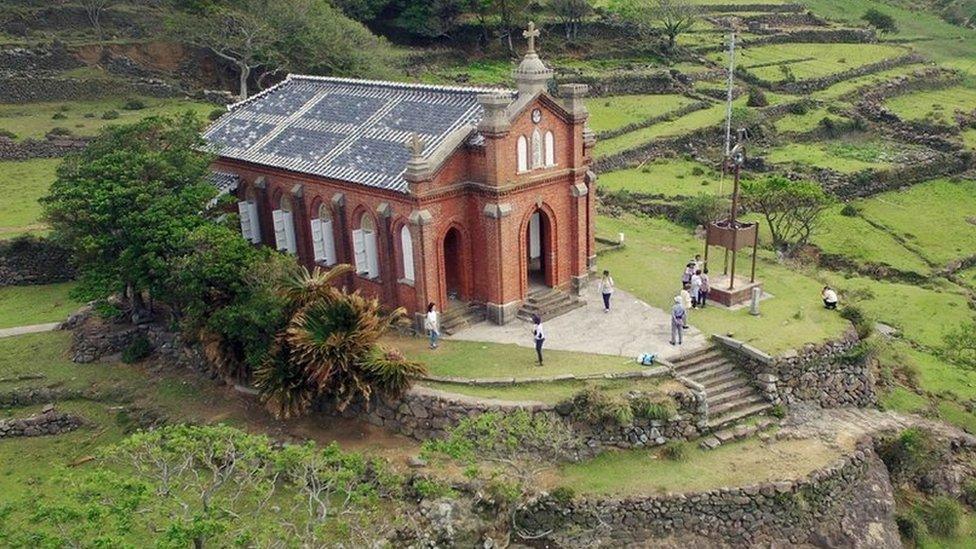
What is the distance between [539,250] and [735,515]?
43.2ft

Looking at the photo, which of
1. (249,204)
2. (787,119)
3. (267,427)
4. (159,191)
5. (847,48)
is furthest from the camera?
(847,48)

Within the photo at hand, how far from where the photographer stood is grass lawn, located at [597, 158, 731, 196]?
51438mm

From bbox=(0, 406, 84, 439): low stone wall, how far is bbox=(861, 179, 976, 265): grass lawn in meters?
38.8

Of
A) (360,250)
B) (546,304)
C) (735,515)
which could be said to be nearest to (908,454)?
(735,515)

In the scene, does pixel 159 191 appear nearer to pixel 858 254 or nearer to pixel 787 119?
pixel 858 254

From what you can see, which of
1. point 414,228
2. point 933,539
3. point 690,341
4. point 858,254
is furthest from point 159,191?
point 858,254

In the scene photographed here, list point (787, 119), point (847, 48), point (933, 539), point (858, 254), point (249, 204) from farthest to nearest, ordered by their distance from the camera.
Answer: point (847, 48) → point (787, 119) → point (858, 254) → point (249, 204) → point (933, 539)

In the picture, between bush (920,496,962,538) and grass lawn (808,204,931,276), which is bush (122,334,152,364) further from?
grass lawn (808,204,931,276)

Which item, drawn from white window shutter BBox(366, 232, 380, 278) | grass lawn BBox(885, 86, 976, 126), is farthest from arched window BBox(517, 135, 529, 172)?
grass lawn BBox(885, 86, 976, 126)

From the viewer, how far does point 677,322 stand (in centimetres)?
2736

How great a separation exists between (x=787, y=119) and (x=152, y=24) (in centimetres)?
5120

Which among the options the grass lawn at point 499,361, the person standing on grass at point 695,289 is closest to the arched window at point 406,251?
the grass lawn at point 499,361

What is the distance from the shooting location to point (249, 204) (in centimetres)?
3462

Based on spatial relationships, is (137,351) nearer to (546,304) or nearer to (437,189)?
(437,189)
